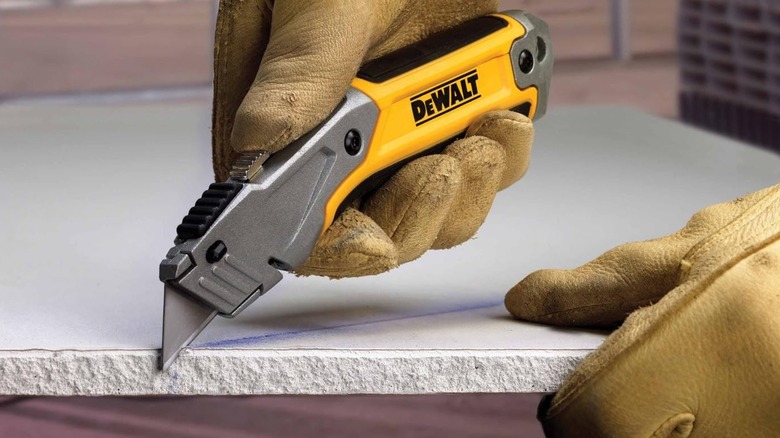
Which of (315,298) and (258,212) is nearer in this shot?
(258,212)

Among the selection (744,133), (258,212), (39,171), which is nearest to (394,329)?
(258,212)

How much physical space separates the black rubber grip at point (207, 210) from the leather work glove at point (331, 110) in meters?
0.04

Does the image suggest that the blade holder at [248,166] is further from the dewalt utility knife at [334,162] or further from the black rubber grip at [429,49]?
the black rubber grip at [429,49]

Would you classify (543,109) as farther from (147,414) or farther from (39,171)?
(39,171)

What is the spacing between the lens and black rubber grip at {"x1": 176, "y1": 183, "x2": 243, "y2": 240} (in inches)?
35.8

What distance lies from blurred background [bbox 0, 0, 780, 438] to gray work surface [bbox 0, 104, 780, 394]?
26cm

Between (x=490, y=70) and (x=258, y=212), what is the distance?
0.30 metres

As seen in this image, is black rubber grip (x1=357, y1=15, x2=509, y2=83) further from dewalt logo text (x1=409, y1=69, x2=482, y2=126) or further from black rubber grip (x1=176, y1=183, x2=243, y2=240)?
black rubber grip (x1=176, y1=183, x2=243, y2=240)

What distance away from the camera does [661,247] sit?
1.04 m

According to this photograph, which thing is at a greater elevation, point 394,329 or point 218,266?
point 218,266

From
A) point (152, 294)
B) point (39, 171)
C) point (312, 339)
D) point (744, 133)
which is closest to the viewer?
point (312, 339)

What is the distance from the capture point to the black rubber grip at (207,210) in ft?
2.98

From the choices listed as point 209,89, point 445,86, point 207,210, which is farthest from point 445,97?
point 209,89

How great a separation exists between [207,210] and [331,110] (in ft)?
0.48
